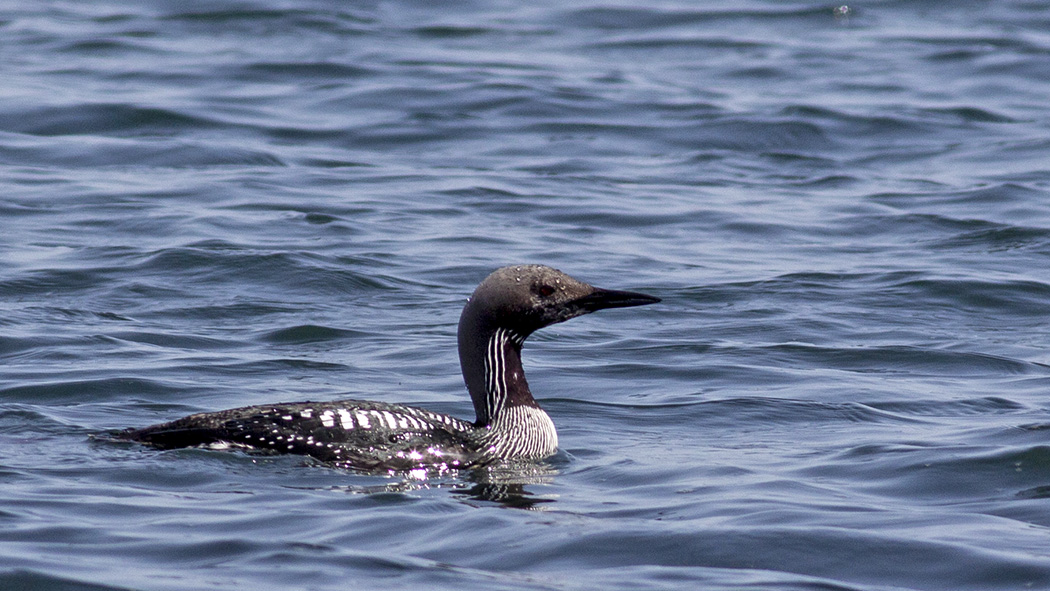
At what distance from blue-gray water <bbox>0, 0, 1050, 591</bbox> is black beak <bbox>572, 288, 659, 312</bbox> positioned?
2.19 ft

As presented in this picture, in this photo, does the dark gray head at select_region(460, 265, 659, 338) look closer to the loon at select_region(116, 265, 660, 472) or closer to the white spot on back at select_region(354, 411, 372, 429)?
the loon at select_region(116, 265, 660, 472)

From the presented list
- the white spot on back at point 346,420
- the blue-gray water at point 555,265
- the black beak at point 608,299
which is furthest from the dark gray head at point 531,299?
the white spot on back at point 346,420

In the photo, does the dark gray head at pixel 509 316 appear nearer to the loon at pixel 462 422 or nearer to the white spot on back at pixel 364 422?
the loon at pixel 462 422

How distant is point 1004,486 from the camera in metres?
6.59

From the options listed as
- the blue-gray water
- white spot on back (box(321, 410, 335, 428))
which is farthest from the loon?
the blue-gray water

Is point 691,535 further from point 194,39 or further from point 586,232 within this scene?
point 194,39

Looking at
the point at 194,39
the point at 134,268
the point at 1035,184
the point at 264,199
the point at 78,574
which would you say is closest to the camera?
the point at 78,574

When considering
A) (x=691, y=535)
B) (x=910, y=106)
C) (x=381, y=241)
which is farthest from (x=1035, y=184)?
(x=691, y=535)

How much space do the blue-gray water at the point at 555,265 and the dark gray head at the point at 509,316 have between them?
0.45 metres

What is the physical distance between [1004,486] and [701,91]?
1198cm

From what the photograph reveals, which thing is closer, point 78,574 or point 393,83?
point 78,574

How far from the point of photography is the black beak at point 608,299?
6.98m

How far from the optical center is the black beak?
Result: 698cm

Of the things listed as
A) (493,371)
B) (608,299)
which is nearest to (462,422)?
(493,371)
